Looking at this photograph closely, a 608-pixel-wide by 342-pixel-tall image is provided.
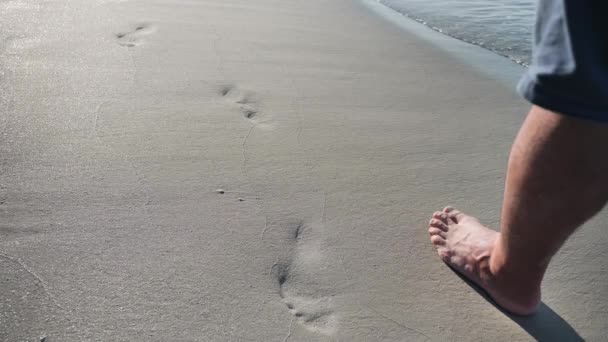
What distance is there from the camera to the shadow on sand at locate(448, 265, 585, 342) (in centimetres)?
120

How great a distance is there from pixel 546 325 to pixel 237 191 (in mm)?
845

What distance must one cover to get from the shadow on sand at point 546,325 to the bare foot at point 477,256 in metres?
0.02

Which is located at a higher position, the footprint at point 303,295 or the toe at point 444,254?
the footprint at point 303,295

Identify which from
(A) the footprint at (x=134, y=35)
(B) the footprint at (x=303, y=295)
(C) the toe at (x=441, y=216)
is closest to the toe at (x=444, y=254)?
(C) the toe at (x=441, y=216)

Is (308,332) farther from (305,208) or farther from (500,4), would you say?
(500,4)

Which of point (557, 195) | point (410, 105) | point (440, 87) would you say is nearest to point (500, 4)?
point (440, 87)

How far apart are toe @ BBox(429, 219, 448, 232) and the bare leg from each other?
5.9 inches

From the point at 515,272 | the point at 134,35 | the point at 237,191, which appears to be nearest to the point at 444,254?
the point at 515,272

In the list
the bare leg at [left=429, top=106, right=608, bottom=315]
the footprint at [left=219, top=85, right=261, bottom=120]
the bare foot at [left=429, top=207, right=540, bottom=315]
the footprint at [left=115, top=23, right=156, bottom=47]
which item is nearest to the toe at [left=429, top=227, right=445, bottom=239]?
the bare foot at [left=429, top=207, right=540, bottom=315]

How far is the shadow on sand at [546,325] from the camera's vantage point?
120 centimetres

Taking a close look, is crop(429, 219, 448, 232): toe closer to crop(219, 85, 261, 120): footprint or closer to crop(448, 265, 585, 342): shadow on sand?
crop(448, 265, 585, 342): shadow on sand

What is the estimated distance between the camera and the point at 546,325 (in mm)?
1229

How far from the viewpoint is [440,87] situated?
2518mm

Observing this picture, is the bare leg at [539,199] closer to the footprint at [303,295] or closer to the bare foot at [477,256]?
the bare foot at [477,256]
